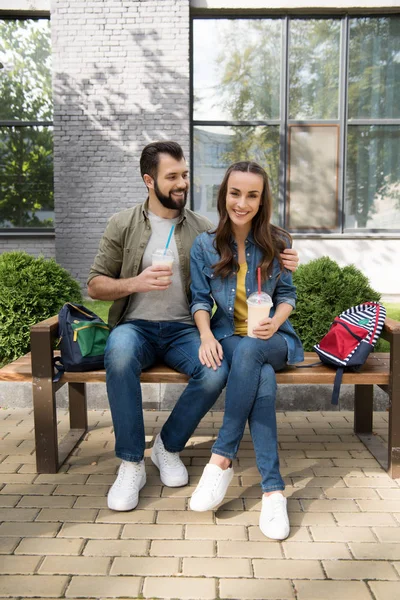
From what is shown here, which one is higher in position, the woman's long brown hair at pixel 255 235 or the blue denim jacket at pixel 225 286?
the woman's long brown hair at pixel 255 235

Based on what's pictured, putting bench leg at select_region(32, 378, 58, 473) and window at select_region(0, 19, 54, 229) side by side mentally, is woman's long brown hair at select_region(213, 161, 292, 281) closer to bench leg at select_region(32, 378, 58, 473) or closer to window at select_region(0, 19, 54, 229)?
bench leg at select_region(32, 378, 58, 473)

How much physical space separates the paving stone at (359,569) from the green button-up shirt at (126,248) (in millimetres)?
1644

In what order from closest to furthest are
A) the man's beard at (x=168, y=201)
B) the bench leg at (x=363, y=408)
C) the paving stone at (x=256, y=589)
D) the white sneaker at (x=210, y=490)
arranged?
the paving stone at (x=256, y=589) → the white sneaker at (x=210, y=490) → the man's beard at (x=168, y=201) → the bench leg at (x=363, y=408)

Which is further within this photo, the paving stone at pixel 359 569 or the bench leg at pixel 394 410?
the bench leg at pixel 394 410

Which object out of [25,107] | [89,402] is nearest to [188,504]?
[89,402]

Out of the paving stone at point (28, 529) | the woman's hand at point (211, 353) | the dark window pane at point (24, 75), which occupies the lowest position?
the paving stone at point (28, 529)

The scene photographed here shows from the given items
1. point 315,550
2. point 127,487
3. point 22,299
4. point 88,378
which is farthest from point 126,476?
point 22,299

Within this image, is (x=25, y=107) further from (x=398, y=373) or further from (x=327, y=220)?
(x=398, y=373)

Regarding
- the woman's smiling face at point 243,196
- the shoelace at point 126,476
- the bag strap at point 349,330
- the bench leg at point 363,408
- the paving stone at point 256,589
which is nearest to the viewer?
the paving stone at point 256,589

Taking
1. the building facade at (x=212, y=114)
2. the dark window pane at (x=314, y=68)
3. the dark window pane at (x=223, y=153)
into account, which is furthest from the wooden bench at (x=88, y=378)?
the dark window pane at (x=314, y=68)

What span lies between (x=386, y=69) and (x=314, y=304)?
6.36m

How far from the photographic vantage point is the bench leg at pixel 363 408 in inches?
149

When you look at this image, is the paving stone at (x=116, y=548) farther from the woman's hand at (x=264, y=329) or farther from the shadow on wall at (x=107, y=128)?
the shadow on wall at (x=107, y=128)

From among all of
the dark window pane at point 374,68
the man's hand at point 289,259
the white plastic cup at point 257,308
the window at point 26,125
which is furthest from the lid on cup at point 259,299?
the window at point 26,125
